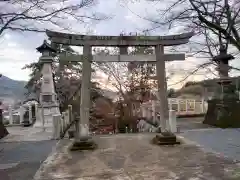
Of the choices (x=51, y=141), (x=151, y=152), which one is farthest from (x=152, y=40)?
(x=51, y=141)

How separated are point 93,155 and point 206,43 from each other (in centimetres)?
929

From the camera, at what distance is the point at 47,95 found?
49.9 feet

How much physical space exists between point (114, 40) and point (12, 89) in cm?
1894

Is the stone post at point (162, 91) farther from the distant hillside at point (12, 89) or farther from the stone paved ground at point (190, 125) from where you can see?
the distant hillside at point (12, 89)

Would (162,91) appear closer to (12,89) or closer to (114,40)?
(114,40)

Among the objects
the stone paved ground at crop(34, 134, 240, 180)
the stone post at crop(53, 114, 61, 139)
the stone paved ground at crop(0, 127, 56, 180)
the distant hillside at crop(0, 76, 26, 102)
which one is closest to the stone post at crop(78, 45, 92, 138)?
the stone paved ground at crop(34, 134, 240, 180)

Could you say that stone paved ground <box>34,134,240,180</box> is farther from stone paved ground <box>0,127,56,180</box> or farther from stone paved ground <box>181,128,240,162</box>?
stone paved ground <box>181,128,240,162</box>

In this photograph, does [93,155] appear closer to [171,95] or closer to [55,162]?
[55,162]

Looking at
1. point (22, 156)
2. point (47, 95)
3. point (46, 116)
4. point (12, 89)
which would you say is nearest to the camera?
point (22, 156)

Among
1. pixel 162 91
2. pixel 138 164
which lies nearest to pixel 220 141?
pixel 162 91

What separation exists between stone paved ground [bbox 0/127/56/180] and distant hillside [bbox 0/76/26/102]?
43.0 ft

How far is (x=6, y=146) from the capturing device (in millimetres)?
9492

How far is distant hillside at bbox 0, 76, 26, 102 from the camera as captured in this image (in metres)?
23.2

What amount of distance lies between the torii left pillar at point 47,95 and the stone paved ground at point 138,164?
6488mm
